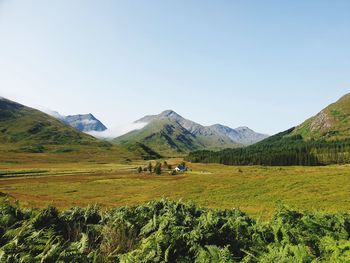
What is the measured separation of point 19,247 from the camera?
824 cm

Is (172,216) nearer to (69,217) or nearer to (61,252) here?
(69,217)

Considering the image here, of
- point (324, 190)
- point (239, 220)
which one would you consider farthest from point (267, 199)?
point (239, 220)

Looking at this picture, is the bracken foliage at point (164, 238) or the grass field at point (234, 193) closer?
the bracken foliage at point (164, 238)

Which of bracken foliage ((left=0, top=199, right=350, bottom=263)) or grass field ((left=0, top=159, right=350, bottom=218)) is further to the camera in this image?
grass field ((left=0, top=159, right=350, bottom=218))

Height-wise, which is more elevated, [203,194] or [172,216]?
[172,216]

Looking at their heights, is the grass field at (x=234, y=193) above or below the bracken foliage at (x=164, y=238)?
below

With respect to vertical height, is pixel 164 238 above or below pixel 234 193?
above

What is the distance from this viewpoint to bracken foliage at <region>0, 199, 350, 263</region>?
8.37 meters

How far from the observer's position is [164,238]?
10508 mm

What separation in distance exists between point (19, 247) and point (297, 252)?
665 cm

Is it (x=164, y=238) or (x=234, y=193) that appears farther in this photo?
(x=234, y=193)

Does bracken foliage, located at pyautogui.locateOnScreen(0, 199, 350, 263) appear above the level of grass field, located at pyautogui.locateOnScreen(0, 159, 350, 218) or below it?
above

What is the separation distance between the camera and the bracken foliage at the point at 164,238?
329 inches

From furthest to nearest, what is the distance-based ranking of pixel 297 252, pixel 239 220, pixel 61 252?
pixel 239 220, pixel 297 252, pixel 61 252
